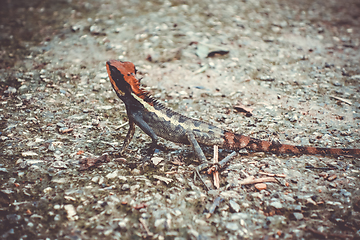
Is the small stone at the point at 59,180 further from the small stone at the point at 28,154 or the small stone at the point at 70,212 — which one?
the small stone at the point at 28,154

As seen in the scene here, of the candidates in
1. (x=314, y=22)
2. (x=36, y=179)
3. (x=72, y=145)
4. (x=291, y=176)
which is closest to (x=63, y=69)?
(x=72, y=145)

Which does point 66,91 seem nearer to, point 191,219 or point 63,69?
point 63,69

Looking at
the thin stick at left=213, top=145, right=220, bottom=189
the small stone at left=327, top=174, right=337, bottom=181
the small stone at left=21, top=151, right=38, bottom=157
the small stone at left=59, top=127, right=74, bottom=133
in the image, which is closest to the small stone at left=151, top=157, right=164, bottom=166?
the thin stick at left=213, top=145, right=220, bottom=189

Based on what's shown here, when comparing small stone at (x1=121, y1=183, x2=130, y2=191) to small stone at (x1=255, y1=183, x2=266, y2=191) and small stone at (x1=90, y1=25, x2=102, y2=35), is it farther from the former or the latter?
small stone at (x1=90, y1=25, x2=102, y2=35)

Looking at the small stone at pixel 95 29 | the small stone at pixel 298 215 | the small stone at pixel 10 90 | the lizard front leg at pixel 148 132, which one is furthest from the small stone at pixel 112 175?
the small stone at pixel 95 29

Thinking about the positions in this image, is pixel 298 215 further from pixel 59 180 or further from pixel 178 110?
pixel 59 180

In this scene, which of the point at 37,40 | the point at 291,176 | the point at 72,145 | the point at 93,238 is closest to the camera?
the point at 93,238
